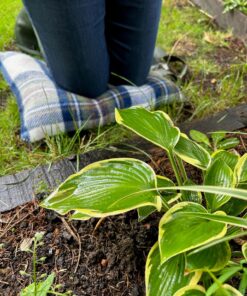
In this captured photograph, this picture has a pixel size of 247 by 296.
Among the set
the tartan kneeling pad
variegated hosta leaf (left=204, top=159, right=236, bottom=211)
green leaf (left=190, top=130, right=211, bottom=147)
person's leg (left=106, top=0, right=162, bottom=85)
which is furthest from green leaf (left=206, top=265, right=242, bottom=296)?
person's leg (left=106, top=0, right=162, bottom=85)

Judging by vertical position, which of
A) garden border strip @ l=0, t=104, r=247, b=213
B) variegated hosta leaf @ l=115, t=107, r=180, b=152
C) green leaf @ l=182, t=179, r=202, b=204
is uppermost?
variegated hosta leaf @ l=115, t=107, r=180, b=152

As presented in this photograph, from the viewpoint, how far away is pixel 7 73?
1.64 m

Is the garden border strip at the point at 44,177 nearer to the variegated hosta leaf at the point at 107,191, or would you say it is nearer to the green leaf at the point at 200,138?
the green leaf at the point at 200,138

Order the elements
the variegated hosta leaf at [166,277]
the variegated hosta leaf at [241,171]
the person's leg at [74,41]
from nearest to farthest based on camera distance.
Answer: the variegated hosta leaf at [166,277], the variegated hosta leaf at [241,171], the person's leg at [74,41]

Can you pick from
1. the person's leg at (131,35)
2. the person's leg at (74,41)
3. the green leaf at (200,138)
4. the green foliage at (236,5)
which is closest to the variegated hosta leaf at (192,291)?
the green leaf at (200,138)

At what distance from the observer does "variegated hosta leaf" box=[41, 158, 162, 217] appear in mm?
753

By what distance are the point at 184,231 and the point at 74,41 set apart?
836mm

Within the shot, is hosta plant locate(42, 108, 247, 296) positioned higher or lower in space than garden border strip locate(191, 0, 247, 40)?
higher

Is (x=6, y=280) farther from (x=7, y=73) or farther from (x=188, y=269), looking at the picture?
(x=7, y=73)

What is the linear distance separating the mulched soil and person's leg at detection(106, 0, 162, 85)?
0.79 m

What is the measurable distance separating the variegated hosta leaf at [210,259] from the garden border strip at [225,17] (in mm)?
1751

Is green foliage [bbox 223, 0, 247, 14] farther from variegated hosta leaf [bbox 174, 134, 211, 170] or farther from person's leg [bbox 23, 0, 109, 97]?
variegated hosta leaf [bbox 174, 134, 211, 170]

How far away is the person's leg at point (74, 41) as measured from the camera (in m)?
1.23

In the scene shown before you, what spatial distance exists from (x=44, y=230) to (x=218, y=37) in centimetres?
171
